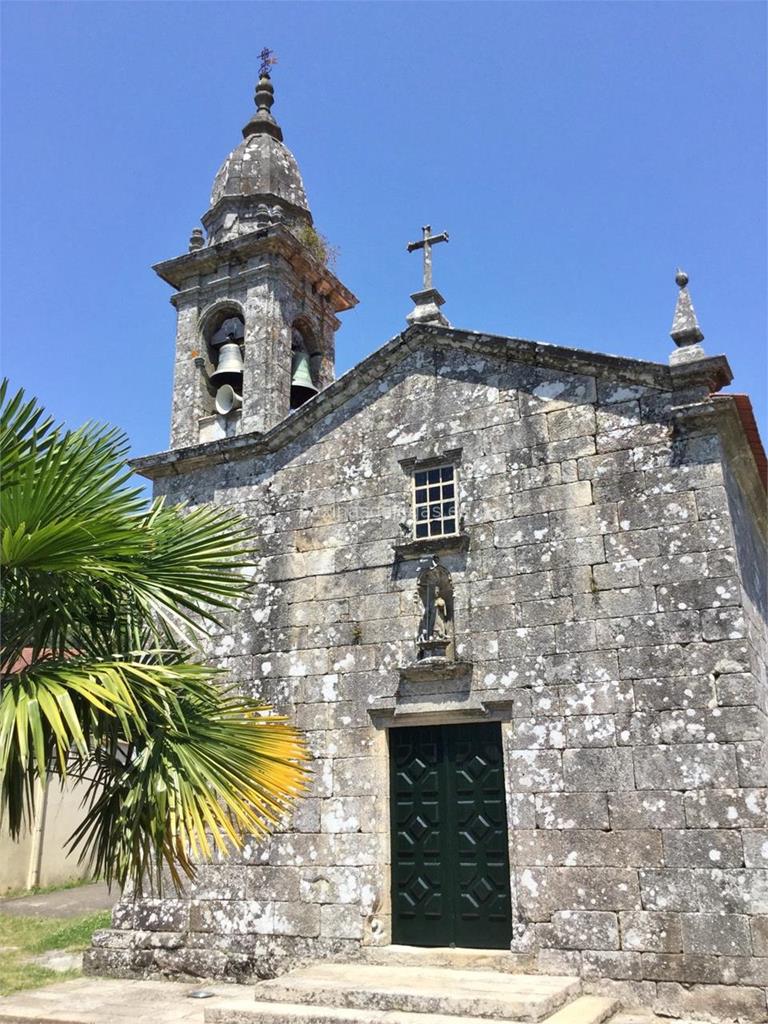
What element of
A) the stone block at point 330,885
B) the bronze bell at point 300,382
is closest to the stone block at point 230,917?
the stone block at point 330,885

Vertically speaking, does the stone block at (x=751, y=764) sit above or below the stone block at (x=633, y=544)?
below

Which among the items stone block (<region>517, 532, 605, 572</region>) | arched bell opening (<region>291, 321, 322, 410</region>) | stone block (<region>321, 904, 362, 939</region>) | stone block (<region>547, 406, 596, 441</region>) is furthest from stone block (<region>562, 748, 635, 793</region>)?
arched bell opening (<region>291, 321, 322, 410</region>)

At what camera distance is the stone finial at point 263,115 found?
14039 millimetres

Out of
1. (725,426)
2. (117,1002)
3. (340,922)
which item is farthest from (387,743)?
(725,426)

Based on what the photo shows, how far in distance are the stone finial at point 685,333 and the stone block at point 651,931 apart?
5.06 m

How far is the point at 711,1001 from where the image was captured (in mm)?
7309

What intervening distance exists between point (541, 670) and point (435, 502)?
7.30 feet

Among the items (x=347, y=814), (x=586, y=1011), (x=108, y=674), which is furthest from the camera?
(x=347, y=814)

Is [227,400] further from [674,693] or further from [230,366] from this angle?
[674,693]

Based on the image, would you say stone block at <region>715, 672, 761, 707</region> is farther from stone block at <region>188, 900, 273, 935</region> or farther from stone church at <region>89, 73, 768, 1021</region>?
stone block at <region>188, 900, 273, 935</region>

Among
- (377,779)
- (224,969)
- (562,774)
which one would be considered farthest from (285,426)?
(224,969)

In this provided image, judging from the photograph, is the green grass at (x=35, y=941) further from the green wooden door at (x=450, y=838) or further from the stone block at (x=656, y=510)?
the stone block at (x=656, y=510)

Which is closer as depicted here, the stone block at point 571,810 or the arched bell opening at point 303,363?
the stone block at point 571,810

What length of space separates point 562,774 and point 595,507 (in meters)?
2.57
